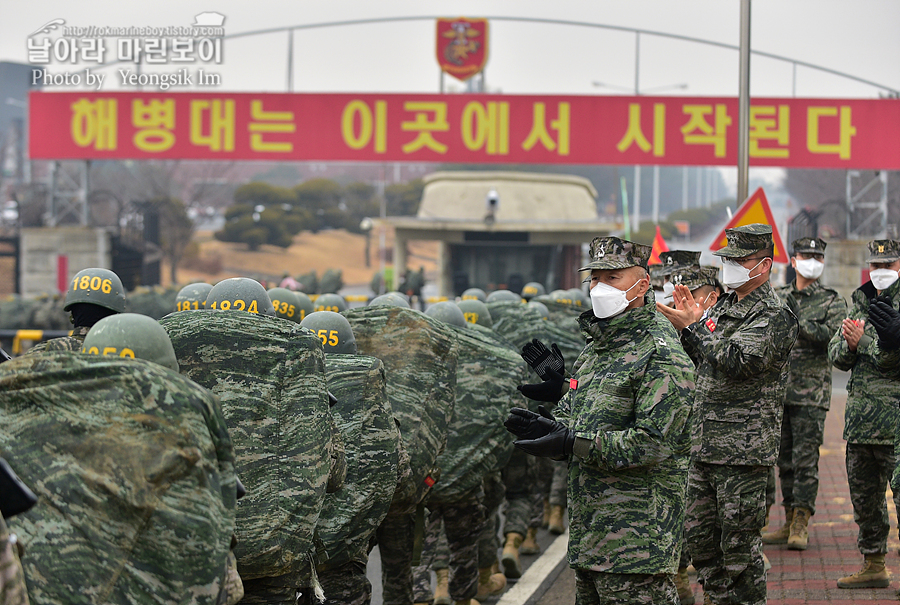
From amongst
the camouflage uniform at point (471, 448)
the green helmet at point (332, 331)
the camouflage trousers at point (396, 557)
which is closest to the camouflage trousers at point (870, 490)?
the camouflage uniform at point (471, 448)

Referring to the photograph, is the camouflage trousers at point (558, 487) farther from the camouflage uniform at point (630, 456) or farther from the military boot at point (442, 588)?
the camouflage uniform at point (630, 456)

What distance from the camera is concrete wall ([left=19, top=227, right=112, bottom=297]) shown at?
84.8 feet

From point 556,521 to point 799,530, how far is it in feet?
7.72

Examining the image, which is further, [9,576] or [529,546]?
[529,546]

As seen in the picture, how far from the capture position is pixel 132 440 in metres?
2.61

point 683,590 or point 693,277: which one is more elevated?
point 693,277

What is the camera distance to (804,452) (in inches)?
304

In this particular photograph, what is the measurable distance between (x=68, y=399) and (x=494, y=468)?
4.18 metres

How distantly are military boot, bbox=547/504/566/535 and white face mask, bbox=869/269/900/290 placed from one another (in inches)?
147

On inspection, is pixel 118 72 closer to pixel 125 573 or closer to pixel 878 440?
pixel 878 440

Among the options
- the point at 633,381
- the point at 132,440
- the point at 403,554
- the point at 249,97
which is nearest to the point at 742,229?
the point at 633,381

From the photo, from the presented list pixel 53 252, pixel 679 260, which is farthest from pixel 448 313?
pixel 53 252

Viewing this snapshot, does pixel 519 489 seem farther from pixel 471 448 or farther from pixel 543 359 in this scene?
pixel 543 359

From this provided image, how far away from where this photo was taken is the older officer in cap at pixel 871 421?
6480 millimetres
